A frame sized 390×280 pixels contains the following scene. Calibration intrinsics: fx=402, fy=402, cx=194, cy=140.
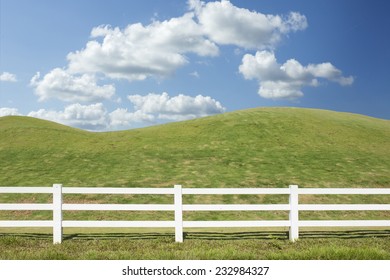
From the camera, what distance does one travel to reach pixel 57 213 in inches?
462

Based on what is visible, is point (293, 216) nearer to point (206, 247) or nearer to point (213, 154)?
point (206, 247)

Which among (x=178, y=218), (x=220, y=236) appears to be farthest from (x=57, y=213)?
(x=220, y=236)

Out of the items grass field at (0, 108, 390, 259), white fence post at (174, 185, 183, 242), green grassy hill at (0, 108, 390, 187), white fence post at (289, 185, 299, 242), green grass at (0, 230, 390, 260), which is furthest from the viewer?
green grassy hill at (0, 108, 390, 187)

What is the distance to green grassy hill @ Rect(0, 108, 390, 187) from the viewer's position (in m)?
32.8

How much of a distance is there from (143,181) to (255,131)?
1946 cm

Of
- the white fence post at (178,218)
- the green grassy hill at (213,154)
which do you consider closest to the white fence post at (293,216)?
the white fence post at (178,218)

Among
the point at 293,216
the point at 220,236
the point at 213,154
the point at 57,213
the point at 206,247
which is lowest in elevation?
the point at 220,236

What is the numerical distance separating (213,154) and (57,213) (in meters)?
28.4

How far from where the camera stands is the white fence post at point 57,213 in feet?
37.9

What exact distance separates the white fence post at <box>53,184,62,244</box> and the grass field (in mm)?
344

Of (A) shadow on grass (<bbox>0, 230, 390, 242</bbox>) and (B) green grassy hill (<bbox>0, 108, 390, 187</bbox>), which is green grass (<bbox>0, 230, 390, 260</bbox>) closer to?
(A) shadow on grass (<bbox>0, 230, 390, 242</bbox>)

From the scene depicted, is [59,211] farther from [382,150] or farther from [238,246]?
[382,150]

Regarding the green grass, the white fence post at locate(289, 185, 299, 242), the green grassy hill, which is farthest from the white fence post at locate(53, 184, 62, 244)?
the green grassy hill
